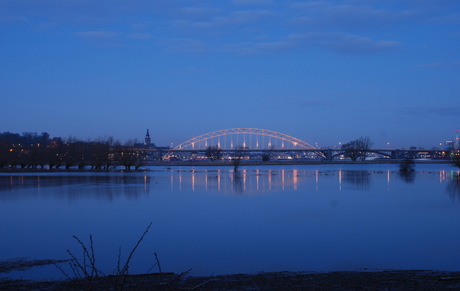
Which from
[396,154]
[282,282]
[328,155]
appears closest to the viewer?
[282,282]

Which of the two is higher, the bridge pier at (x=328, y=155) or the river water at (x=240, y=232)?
the bridge pier at (x=328, y=155)

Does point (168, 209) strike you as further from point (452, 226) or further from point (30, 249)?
point (452, 226)

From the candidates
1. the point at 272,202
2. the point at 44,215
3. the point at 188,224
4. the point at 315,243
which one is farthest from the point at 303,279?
the point at 272,202

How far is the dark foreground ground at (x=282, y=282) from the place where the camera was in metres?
7.41

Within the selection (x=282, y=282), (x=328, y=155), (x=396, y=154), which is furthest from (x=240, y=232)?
(x=396, y=154)

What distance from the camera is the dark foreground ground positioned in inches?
292

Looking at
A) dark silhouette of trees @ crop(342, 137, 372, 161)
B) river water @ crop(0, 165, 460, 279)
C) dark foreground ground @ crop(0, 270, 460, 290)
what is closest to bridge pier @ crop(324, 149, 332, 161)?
dark silhouette of trees @ crop(342, 137, 372, 161)

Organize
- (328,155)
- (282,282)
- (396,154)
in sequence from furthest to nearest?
1. (396,154)
2. (328,155)
3. (282,282)

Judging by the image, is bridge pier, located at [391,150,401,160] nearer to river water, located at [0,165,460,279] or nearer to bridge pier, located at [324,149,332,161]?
bridge pier, located at [324,149,332,161]

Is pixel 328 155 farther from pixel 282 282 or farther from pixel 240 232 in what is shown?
pixel 282 282

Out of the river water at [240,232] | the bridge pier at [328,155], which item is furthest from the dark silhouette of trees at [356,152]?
the river water at [240,232]

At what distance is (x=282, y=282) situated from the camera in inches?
305

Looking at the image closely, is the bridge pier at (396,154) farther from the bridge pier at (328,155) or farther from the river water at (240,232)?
the river water at (240,232)

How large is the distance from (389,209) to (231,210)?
17.6 feet
